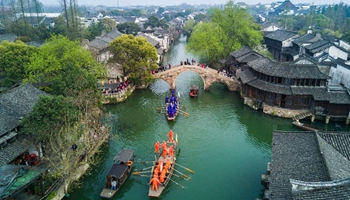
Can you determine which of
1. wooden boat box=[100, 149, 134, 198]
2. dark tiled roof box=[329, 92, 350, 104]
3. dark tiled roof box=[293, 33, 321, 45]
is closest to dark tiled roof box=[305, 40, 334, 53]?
dark tiled roof box=[293, 33, 321, 45]

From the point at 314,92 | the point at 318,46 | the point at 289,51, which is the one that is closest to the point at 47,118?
the point at 314,92

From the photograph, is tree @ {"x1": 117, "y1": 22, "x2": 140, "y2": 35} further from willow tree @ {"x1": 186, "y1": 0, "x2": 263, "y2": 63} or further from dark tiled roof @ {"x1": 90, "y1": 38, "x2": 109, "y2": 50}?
willow tree @ {"x1": 186, "y1": 0, "x2": 263, "y2": 63}

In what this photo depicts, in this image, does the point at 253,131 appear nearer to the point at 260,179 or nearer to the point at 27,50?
the point at 260,179

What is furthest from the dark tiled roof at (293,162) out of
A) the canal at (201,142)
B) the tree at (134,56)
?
the tree at (134,56)

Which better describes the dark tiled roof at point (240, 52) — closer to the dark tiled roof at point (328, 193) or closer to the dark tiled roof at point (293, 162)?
the dark tiled roof at point (293, 162)

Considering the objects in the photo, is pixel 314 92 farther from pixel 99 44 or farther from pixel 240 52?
pixel 99 44

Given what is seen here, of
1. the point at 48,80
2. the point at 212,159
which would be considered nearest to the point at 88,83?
the point at 48,80
